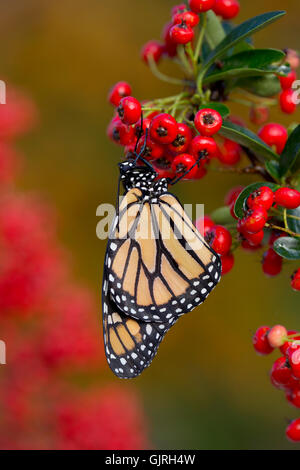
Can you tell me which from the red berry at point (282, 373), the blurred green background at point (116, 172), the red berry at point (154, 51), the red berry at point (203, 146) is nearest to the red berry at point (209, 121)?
the red berry at point (203, 146)

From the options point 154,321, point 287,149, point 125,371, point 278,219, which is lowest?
point 125,371

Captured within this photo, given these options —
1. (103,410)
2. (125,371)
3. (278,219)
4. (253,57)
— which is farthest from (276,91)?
(103,410)

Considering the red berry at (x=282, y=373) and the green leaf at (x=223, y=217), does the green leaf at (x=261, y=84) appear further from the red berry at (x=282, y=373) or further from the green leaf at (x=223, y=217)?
the red berry at (x=282, y=373)

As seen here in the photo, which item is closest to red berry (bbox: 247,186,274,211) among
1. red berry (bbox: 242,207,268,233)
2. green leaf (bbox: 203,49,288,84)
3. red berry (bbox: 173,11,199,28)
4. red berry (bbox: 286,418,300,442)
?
red berry (bbox: 242,207,268,233)

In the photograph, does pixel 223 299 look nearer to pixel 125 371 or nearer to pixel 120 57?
pixel 120 57

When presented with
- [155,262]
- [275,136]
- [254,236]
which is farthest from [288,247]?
[155,262]

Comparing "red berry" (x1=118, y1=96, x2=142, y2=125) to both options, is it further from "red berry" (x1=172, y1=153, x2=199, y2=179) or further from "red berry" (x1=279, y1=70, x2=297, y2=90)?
"red berry" (x1=279, y1=70, x2=297, y2=90)
